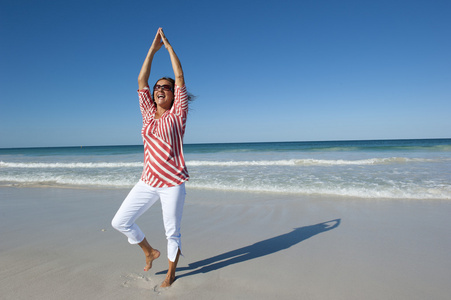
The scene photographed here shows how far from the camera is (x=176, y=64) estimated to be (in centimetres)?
249

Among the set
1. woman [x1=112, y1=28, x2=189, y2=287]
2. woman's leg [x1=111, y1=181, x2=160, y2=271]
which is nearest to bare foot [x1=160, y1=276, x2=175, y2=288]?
woman [x1=112, y1=28, x2=189, y2=287]

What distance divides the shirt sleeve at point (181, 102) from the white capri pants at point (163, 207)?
0.67 m

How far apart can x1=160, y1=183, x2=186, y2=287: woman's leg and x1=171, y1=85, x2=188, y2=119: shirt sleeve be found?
679 mm

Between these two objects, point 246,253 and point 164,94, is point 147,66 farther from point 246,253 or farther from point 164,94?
point 246,253

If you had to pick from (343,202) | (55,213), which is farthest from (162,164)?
(343,202)

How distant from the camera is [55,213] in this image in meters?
5.38

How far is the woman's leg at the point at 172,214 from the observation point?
2.36 metres

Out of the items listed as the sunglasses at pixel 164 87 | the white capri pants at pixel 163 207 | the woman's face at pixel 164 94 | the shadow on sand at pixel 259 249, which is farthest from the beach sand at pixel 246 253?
the sunglasses at pixel 164 87

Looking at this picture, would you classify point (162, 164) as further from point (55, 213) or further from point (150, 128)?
point (55, 213)

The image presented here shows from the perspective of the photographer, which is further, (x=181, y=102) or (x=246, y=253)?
(x=246, y=253)

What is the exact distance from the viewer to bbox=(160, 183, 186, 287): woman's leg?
7.75ft

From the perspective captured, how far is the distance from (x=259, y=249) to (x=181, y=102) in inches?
90.4

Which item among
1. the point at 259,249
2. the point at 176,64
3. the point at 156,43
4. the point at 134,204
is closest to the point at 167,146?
the point at 134,204

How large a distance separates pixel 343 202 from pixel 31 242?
6030mm
